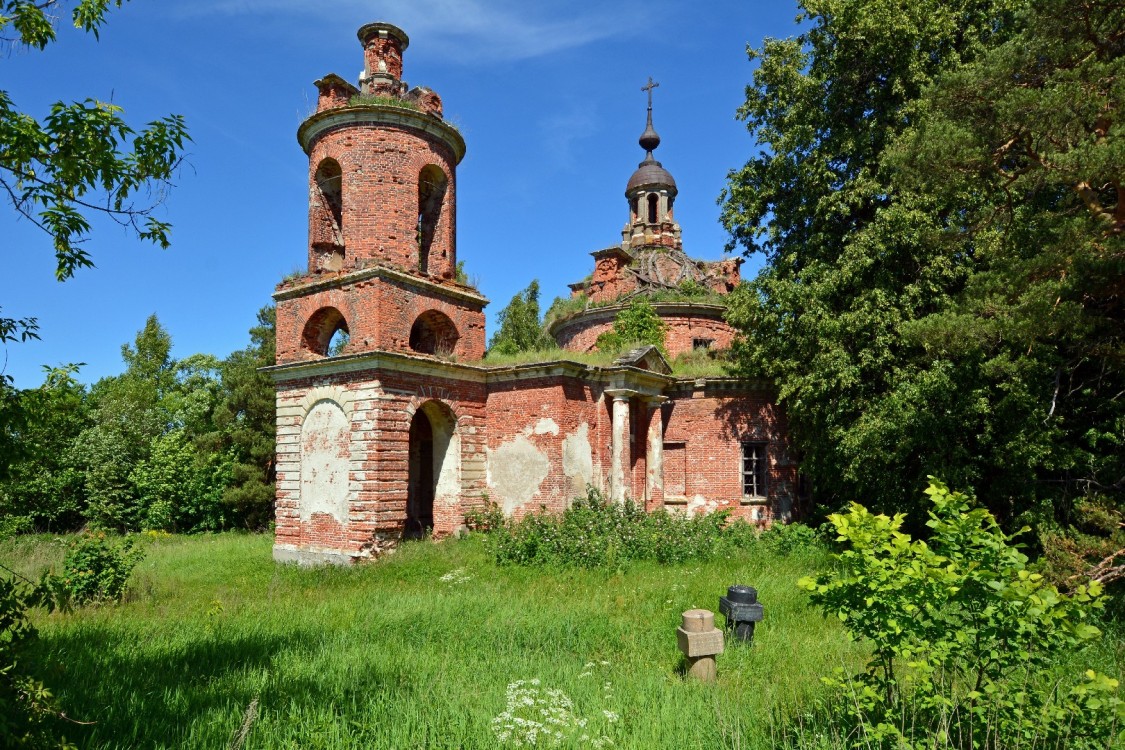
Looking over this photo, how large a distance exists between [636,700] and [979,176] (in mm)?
7960

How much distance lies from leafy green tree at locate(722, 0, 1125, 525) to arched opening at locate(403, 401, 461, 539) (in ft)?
24.5

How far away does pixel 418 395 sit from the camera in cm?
1481

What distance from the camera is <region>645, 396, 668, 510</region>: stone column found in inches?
708

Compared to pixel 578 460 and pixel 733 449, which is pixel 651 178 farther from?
pixel 578 460

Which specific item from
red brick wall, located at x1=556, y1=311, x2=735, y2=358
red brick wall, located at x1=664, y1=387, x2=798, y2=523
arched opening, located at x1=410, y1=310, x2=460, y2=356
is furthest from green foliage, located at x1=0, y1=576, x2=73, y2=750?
red brick wall, located at x1=556, y1=311, x2=735, y2=358

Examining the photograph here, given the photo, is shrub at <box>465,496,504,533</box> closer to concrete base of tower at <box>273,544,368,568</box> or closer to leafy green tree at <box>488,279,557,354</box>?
concrete base of tower at <box>273,544,368,568</box>

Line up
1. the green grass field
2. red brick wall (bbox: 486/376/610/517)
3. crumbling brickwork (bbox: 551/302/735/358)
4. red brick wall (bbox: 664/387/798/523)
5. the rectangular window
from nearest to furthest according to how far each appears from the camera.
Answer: the green grass field → red brick wall (bbox: 486/376/610/517) → red brick wall (bbox: 664/387/798/523) → the rectangular window → crumbling brickwork (bbox: 551/302/735/358)

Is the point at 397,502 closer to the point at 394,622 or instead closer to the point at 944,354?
the point at 394,622

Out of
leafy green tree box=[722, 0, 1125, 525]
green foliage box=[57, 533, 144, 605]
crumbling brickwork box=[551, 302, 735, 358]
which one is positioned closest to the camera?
leafy green tree box=[722, 0, 1125, 525]

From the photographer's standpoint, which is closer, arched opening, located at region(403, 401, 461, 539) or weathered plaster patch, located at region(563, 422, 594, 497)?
weathered plaster patch, located at region(563, 422, 594, 497)

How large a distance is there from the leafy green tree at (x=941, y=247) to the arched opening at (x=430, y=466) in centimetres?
747

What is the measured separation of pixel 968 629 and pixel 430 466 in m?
15.7

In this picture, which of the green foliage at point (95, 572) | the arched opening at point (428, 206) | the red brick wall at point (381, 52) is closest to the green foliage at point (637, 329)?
the arched opening at point (428, 206)

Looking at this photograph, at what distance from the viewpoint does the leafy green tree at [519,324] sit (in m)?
33.1
